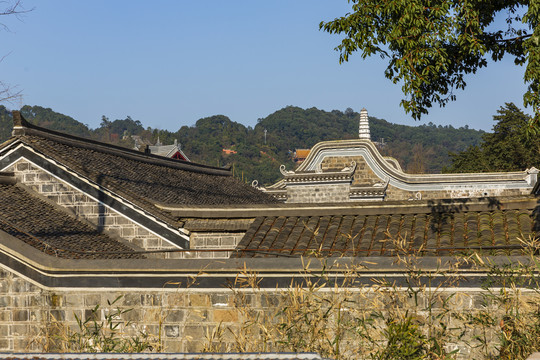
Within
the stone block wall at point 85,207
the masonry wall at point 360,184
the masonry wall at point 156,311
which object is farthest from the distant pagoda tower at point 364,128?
the masonry wall at point 156,311

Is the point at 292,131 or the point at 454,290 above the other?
the point at 292,131

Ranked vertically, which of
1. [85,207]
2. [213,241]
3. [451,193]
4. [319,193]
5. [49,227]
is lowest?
[213,241]

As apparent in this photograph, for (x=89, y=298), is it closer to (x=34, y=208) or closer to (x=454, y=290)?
(x=454, y=290)

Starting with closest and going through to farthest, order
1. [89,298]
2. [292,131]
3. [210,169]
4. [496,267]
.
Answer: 1. [496,267]
2. [89,298]
3. [210,169]
4. [292,131]

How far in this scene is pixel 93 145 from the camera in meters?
17.9

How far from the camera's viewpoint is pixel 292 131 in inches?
5984

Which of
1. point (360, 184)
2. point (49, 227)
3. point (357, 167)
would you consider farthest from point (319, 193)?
point (49, 227)

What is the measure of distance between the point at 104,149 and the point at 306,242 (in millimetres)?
9324

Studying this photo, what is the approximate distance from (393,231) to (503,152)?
1279 inches

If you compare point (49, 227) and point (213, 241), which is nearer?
point (49, 227)

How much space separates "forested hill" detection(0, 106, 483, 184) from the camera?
113 m

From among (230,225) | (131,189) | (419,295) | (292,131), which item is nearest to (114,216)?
(131,189)

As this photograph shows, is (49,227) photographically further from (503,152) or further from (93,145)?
(503,152)

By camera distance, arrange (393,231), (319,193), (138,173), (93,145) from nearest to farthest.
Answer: (393,231)
(93,145)
(138,173)
(319,193)
